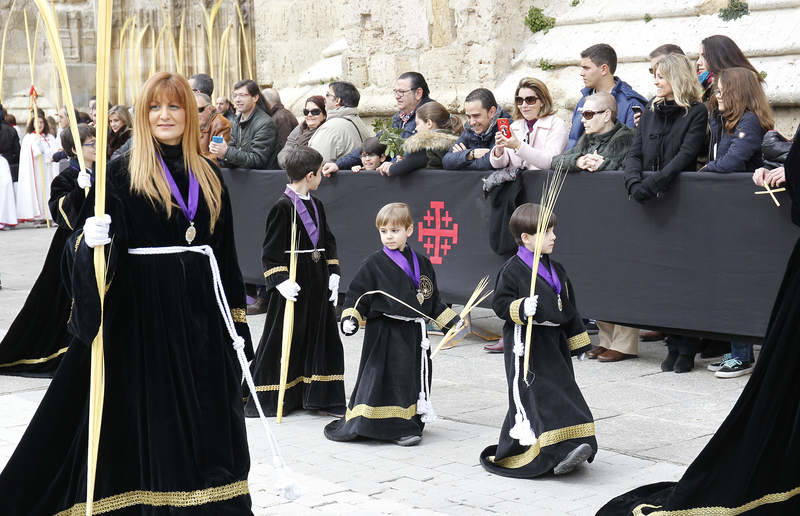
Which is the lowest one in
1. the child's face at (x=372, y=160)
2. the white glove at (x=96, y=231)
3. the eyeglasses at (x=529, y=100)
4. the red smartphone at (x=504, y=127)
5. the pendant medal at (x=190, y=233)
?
the pendant medal at (x=190, y=233)

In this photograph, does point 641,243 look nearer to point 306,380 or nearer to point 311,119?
point 306,380

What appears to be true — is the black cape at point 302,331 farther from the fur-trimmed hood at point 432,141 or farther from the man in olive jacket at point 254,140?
the man in olive jacket at point 254,140

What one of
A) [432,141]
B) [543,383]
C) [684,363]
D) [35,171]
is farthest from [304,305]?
[35,171]

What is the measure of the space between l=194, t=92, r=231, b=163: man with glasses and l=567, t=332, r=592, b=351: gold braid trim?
523 centimetres

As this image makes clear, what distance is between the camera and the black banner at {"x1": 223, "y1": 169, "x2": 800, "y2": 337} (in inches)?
281

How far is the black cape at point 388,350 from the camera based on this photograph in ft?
20.7

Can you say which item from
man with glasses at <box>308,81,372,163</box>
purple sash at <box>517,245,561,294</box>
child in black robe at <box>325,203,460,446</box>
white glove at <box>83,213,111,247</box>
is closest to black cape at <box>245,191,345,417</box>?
child in black robe at <box>325,203,460,446</box>

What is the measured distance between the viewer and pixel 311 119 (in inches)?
404

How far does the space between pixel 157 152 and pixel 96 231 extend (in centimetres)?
51

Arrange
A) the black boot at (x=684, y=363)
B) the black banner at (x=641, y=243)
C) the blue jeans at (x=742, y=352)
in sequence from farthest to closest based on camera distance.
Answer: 1. the black boot at (x=684, y=363)
2. the blue jeans at (x=742, y=352)
3. the black banner at (x=641, y=243)

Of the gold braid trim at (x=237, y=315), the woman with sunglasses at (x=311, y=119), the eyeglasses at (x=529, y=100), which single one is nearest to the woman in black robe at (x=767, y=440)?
the gold braid trim at (x=237, y=315)

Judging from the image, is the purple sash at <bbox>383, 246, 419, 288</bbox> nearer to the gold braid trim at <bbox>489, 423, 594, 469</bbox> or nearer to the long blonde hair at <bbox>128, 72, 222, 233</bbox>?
the gold braid trim at <bbox>489, 423, 594, 469</bbox>

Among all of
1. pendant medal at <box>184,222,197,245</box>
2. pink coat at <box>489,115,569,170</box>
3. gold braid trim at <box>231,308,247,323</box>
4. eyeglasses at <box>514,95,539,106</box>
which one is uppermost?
eyeglasses at <box>514,95,539,106</box>

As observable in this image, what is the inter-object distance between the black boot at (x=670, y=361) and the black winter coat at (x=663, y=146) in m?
1.10
